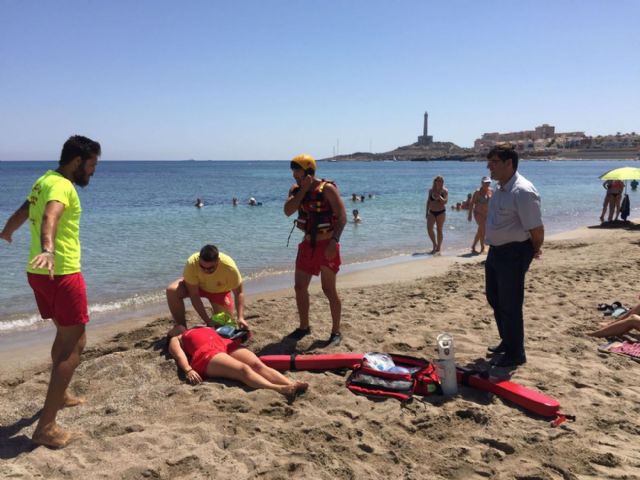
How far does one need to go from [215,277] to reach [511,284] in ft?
9.46

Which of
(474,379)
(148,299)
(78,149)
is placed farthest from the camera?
(148,299)

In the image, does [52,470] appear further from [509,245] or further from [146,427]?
[509,245]

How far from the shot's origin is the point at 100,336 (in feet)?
21.2

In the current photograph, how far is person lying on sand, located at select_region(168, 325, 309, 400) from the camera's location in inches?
164

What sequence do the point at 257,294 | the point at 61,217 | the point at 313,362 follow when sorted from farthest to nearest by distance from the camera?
1. the point at 257,294
2. the point at 313,362
3. the point at 61,217

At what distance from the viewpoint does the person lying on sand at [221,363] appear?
164 inches

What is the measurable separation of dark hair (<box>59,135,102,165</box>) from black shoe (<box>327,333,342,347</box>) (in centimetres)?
289

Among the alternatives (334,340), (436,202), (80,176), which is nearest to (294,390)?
(334,340)

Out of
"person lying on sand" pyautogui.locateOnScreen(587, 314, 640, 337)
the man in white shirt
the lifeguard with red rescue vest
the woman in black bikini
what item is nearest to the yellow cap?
the lifeguard with red rescue vest

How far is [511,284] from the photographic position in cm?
455

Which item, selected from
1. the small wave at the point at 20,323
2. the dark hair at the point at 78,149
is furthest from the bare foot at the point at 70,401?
the small wave at the point at 20,323

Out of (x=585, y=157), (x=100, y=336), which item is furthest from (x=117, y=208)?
(x=585, y=157)

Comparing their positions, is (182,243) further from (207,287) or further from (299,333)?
(299,333)

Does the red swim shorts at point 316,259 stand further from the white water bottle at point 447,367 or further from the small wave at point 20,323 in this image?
the small wave at point 20,323
